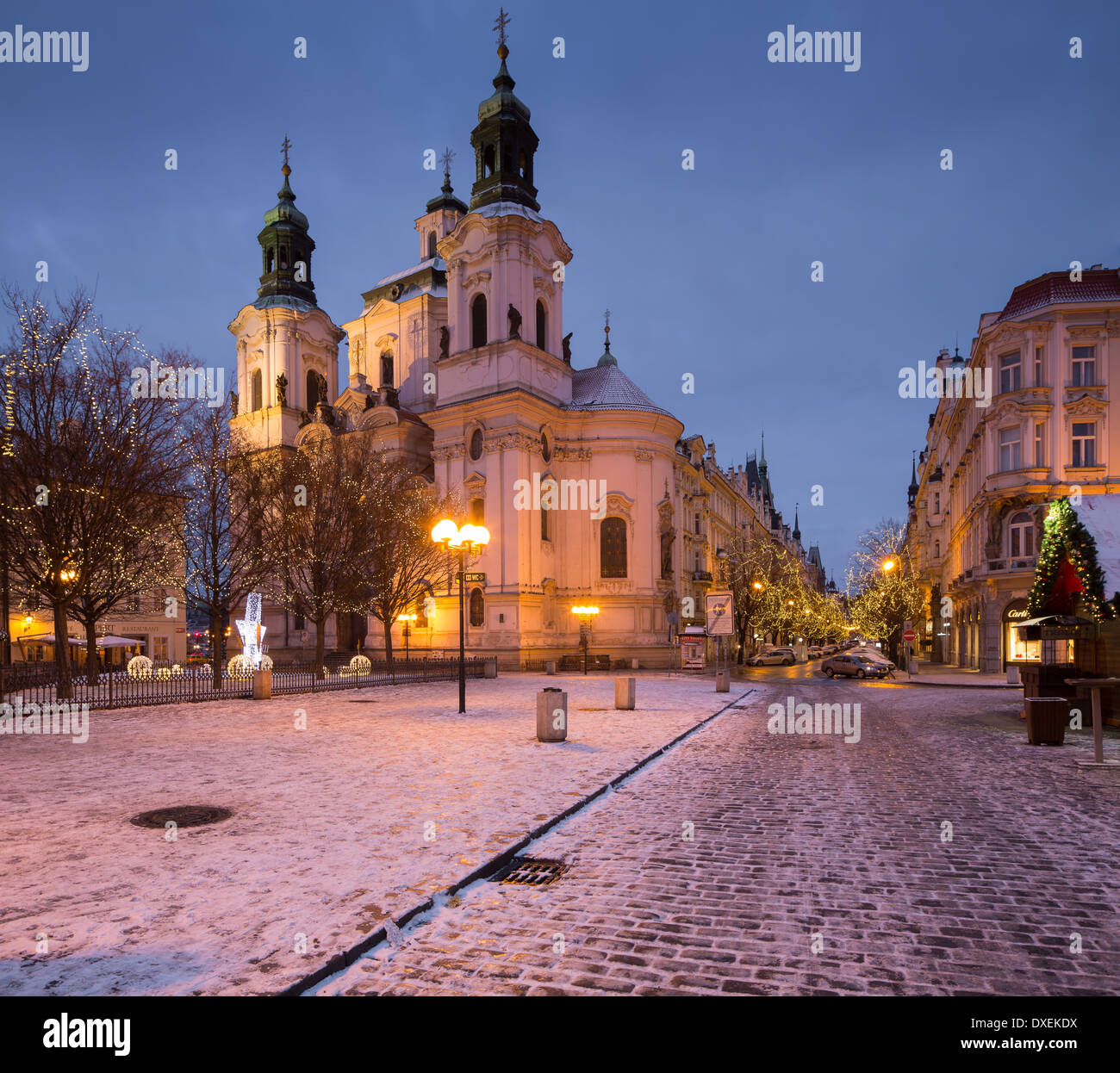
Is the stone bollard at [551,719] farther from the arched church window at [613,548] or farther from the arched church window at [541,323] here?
the arched church window at [541,323]

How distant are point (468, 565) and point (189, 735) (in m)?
26.7

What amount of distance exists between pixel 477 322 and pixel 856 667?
97.2 ft

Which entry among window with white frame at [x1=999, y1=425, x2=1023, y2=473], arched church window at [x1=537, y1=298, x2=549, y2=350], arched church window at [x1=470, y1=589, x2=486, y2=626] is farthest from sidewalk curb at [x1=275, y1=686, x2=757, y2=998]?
arched church window at [x1=537, y1=298, x2=549, y2=350]

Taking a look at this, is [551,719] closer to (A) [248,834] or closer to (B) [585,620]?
(A) [248,834]

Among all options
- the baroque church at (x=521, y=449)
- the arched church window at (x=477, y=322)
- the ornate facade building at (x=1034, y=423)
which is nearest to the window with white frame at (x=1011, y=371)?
the ornate facade building at (x=1034, y=423)

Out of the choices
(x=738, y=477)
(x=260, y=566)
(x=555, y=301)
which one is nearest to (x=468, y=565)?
(x=260, y=566)

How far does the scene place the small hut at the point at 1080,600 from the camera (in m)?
15.6

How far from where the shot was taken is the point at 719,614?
28.3 metres

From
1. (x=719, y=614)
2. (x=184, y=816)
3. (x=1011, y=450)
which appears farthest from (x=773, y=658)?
(x=184, y=816)

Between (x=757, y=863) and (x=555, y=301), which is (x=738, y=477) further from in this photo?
(x=757, y=863)

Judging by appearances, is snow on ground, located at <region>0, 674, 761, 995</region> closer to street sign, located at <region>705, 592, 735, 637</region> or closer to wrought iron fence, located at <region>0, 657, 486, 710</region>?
wrought iron fence, located at <region>0, 657, 486, 710</region>

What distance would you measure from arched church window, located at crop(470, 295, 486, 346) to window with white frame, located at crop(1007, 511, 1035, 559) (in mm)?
30458

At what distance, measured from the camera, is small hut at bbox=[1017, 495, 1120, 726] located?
15.6m
